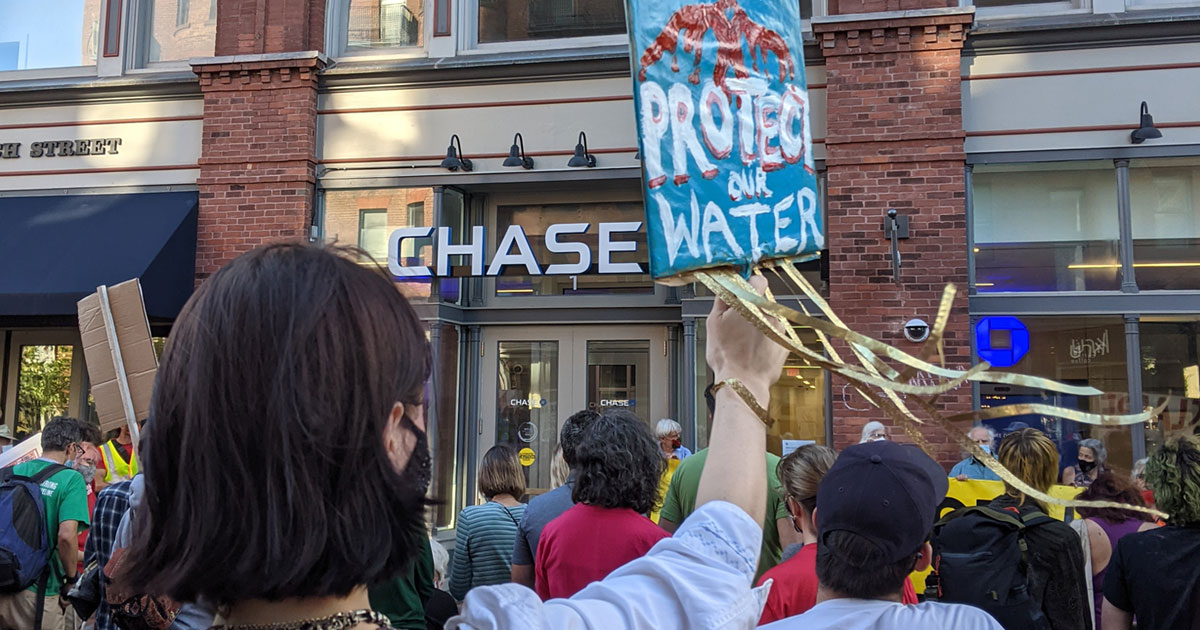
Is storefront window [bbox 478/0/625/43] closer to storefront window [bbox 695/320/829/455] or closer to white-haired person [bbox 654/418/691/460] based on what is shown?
storefront window [bbox 695/320/829/455]

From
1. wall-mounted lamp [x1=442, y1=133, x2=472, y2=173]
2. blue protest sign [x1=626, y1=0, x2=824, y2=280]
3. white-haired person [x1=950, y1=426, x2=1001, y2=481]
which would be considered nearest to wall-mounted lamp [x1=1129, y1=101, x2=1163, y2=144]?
white-haired person [x1=950, y1=426, x2=1001, y2=481]

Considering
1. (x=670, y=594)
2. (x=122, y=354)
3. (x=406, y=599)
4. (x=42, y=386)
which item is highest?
(x=122, y=354)

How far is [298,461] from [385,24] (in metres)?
9.35

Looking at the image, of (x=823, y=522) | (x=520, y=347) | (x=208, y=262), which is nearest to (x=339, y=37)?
(x=208, y=262)

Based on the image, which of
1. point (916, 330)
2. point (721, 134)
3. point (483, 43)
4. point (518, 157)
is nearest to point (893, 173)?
point (916, 330)

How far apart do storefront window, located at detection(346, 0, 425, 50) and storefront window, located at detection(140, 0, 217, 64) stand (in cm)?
166

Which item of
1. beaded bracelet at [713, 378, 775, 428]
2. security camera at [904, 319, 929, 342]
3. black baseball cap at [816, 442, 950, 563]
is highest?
security camera at [904, 319, 929, 342]

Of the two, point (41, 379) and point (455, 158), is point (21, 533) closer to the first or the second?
point (455, 158)

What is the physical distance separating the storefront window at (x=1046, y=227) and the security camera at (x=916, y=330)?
80 centimetres

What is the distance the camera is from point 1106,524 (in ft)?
14.4

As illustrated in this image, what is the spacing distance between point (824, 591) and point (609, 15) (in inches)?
312

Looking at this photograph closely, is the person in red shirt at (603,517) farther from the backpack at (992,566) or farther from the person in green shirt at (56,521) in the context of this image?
the person in green shirt at (56,521)

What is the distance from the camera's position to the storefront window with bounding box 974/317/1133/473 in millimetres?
7820

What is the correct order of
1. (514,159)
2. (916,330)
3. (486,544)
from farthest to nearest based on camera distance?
(514,159) < (916,330) < (486,544)
